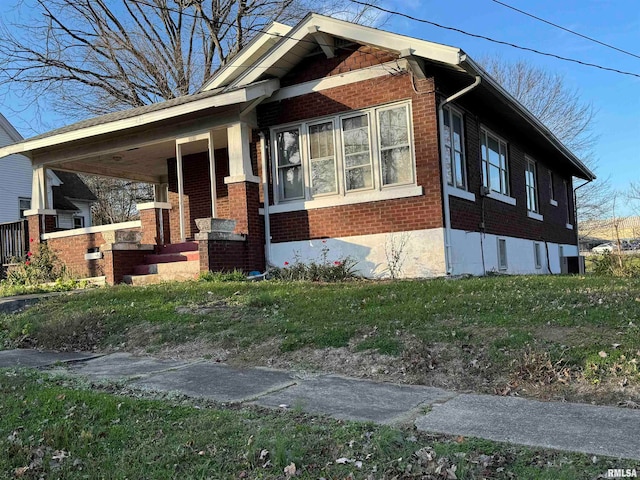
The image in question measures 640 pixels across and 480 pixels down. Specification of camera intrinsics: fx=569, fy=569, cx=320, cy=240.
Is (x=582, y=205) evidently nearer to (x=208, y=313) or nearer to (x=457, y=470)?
(x=208, y=313)

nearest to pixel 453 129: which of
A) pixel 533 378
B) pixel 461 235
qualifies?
pixel 461 235

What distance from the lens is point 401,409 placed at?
3.99 metres

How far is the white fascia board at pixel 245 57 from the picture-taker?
12.5 meters

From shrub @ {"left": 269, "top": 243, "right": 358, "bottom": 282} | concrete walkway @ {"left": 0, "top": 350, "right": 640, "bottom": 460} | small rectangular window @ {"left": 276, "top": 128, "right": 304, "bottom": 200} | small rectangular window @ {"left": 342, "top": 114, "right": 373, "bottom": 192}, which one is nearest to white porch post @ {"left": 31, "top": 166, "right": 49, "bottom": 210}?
small rectangular window @ {"left": 276, "top": 128, "right": 304, "bottom": 200}

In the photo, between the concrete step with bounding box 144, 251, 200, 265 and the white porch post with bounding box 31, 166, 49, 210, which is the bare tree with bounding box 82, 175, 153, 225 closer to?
the white porch post with bounding box 31, 166, 49, 210

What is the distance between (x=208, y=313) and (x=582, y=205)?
36326 millimetres

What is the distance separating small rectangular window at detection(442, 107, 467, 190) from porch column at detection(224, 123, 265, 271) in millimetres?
4025

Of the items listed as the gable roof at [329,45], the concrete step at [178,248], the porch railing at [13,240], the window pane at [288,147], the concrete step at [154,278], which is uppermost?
the gable roof at [329,45]

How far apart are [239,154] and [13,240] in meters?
7.83

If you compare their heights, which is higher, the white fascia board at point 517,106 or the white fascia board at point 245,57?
the white fascia board at point 245,57

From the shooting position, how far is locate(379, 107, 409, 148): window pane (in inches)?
433

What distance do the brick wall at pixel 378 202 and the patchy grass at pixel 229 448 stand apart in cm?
725

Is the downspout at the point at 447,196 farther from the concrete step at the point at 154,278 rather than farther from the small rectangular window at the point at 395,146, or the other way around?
the concrete step at the point at 154,278

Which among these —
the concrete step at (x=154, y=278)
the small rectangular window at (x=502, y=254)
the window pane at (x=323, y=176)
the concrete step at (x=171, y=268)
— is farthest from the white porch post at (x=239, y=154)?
the small rectangular window at (x=502, y=254)
